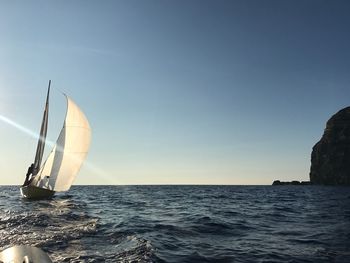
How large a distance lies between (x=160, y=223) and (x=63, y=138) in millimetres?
21336

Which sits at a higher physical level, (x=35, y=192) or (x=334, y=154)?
A: (x=334, y=154)

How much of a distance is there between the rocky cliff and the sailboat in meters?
108

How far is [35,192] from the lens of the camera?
129ft

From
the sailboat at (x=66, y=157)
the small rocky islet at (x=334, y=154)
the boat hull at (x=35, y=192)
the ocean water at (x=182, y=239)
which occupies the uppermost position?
the small rocky islet at (x=334, y=154)

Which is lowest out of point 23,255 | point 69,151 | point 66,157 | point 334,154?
point 23,255

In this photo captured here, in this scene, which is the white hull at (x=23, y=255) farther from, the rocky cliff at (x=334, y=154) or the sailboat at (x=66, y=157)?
the rocky cliff at (x=334, y=154)

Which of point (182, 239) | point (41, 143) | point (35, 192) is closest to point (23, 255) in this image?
point (182, 239)

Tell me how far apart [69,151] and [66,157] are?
708 millimetres

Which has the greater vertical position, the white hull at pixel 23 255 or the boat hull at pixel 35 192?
the boat hull at pixel 35 192

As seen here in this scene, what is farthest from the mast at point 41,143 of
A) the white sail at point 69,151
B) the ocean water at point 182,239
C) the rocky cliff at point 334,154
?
the rocky cliff at point 334,154

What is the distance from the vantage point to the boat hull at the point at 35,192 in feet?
128

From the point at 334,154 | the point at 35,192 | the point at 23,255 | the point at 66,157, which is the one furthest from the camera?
the point at 334,154

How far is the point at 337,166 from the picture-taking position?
408 feet

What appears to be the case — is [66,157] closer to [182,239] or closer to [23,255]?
[182,239]
